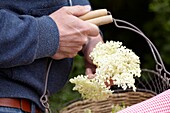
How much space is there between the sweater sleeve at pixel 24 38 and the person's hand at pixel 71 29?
29 millimetres

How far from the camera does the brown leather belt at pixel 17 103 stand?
1.49 m

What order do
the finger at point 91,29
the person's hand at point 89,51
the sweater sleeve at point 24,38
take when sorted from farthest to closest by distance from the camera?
the person's hand at point 89,51, the finger at point 91,29, the sweater sleeve at point 24,38

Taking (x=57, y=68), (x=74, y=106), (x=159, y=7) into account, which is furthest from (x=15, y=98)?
(x=159, y=7)

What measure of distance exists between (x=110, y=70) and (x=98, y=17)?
21 cm

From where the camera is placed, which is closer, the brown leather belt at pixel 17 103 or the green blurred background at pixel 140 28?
the brown leather belt at pixel 17 103

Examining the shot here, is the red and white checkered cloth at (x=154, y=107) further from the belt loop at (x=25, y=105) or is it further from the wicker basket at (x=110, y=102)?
the wicker basket at (x=110, y=102)

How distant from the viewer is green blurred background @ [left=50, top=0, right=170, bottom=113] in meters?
2.86

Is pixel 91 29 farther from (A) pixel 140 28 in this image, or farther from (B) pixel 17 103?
(A) pixel 140 28

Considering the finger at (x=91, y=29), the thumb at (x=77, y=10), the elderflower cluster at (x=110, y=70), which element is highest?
the thumb at (x=77, y=10)

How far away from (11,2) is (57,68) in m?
0.27

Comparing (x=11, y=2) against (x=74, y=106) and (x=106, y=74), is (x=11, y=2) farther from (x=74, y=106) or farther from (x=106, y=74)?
(x=74, y=106)

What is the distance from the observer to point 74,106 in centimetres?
182

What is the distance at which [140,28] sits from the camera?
133 inches

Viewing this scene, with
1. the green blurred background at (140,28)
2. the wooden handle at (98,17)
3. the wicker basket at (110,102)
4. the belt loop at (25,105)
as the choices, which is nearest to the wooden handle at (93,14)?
the wooden handle at (98,17)
